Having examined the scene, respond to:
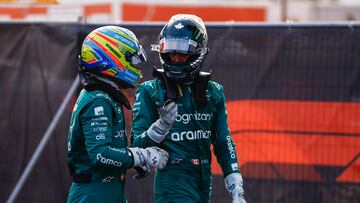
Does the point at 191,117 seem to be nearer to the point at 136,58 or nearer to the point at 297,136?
the point at 136,58

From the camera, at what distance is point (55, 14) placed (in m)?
9.43

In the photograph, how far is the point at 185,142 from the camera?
4.96 m

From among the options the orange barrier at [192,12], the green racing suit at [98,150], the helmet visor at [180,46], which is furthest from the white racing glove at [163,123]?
the orange barrier at [192,12]

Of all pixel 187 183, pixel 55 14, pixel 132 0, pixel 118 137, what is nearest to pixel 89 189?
pixel 118 137

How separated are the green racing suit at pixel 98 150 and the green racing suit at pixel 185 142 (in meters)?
0.27

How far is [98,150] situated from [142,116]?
593 millimetres

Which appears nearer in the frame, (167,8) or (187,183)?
(187,183)

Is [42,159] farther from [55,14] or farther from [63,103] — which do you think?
[55,14]

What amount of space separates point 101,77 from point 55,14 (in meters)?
4.98

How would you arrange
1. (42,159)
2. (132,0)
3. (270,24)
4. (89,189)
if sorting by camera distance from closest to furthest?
(89,189), (270,24), (42,159), (132,0)

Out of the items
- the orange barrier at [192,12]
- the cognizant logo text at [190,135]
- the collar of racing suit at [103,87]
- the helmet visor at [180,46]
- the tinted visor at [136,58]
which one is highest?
the orange barrier at [192,12]

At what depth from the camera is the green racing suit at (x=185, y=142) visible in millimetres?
4910

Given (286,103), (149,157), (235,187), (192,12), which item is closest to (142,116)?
(149,157)

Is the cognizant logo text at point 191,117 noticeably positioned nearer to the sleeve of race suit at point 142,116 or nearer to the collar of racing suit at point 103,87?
the sleeve of race suit at point 142,116
